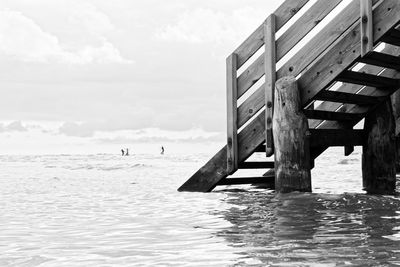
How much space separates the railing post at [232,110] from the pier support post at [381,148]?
230cm

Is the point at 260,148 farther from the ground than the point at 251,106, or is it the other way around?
the point at 251,106

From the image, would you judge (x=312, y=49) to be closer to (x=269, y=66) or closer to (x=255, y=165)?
(x=269, y=66)

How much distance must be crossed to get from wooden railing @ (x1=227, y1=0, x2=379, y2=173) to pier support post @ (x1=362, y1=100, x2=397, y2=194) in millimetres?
1728

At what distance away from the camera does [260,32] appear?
8.59 meters

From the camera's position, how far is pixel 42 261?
4.04 meters

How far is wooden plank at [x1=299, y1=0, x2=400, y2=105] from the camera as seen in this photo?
7.50m

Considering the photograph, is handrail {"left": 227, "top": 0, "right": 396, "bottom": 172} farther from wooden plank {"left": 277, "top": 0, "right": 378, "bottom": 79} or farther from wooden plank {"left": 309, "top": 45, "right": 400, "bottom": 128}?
wooden plank {"left": 309, "top": 45, "right": 400, "bottom": 128}

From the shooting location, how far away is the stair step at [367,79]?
27.2 feet

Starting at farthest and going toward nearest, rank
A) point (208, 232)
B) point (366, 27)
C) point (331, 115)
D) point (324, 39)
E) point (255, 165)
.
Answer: point (255, 165) < point (331, 115) < point (324, 39) < point (366, 27) < point (208, 232)

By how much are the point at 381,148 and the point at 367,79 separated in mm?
1517

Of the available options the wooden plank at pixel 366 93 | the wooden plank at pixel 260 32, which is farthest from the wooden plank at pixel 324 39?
the wooden plank at pixel 366 93

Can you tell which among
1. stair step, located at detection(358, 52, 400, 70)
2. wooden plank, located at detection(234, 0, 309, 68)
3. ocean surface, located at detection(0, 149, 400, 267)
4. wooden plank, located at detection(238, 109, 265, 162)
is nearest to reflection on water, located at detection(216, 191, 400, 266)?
ocean surface, located at detection(0, 149, 400, 267)

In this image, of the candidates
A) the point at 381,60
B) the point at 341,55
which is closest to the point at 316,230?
the point at 341,55

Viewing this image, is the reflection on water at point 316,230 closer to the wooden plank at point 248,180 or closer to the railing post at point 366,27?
the wooden plank at point 248,180
